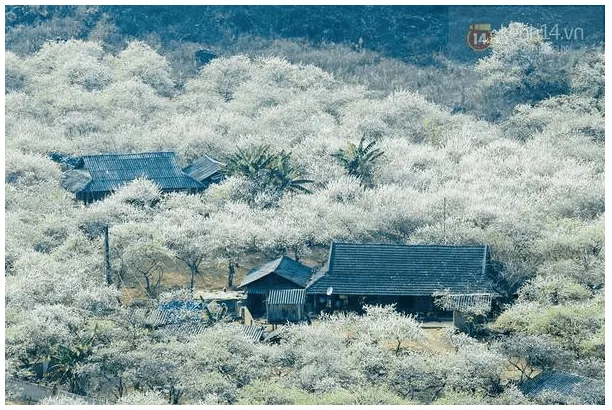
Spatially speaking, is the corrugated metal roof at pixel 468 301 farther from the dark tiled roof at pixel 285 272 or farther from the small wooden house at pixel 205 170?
the small wooden house at pixel 205 170

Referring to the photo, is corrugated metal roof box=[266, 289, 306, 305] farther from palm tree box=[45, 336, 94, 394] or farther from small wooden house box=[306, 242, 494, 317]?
palm tree box=[45, 336, 94, 394]

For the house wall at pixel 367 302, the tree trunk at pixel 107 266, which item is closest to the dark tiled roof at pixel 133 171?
the tree trunk at pixel 107 266

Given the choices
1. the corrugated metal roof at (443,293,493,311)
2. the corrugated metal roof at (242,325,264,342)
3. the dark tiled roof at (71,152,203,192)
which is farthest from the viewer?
the dark tiled roof at (71,152,203,192)

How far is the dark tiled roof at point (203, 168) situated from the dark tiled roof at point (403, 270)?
13341 mm

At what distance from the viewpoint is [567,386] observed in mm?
29312

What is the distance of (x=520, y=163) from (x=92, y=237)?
2096 centimetres

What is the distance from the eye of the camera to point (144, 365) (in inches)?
1159

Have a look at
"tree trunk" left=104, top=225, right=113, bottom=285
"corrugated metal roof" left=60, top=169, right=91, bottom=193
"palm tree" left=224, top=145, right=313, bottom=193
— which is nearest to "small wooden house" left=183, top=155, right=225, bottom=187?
"palm tree" left=224, top=145, right=313, bottom=193

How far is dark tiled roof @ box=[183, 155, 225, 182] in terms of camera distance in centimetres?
5056

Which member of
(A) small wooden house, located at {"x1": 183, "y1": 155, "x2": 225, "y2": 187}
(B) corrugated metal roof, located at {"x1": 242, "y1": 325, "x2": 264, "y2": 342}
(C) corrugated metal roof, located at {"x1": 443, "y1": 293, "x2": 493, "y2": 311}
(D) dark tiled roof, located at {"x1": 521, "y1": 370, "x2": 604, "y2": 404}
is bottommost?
(D) dark tiled roof, located at {"x1": 521, "y1": 370, "x2": 604, "y2": 404}

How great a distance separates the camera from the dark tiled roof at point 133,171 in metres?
48.7

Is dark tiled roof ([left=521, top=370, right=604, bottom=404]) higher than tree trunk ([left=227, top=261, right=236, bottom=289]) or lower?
lower

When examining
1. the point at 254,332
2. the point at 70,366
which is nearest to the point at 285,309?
the point at 254,332

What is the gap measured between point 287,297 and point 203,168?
52.0 ft
